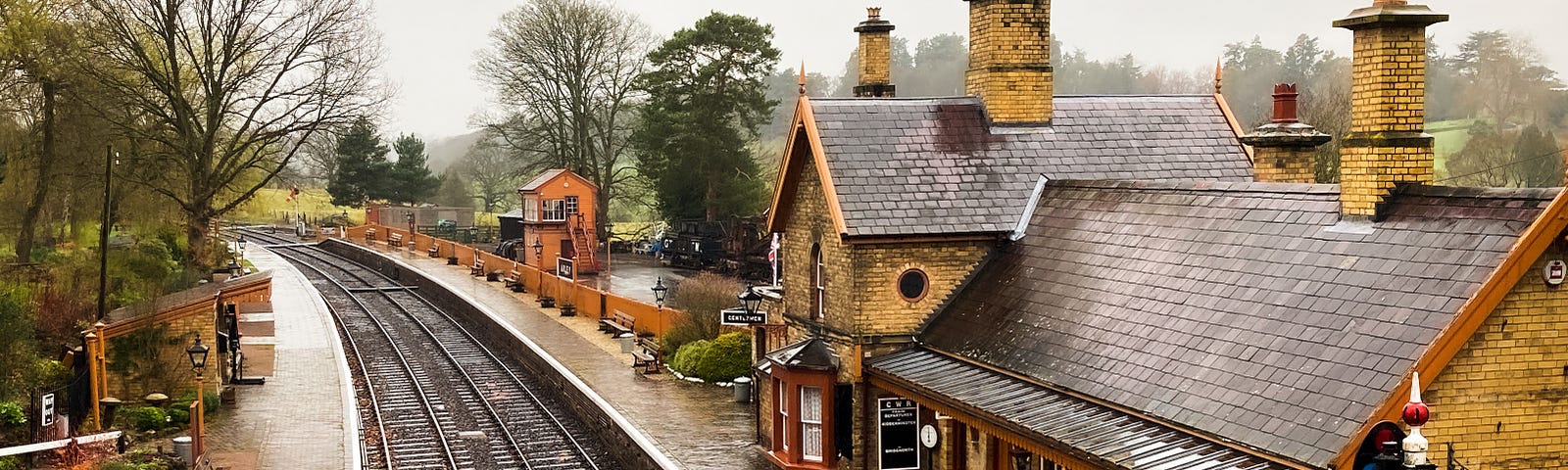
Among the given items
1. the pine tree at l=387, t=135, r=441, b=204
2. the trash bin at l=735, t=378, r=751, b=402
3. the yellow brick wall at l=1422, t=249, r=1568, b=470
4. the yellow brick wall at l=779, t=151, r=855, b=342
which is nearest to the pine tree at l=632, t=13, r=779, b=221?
the pine tree at l=387, t=135, r=441, b=204

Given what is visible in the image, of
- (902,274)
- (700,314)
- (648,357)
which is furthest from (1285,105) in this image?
(700,314)

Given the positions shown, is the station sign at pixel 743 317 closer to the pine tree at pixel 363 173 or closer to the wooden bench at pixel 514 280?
the wooden bench at pixel 514 280

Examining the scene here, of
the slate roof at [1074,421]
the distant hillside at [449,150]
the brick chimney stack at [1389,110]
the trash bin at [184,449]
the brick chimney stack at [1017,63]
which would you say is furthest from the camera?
the distant hillside at [449,150]

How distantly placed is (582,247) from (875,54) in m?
31.9

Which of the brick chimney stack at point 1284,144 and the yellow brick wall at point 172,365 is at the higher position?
the brick chimney stack at point 1284,144

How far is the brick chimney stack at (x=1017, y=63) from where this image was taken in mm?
19531

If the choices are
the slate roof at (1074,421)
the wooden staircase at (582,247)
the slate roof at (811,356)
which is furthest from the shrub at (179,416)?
the wooden staircase at (582,247)

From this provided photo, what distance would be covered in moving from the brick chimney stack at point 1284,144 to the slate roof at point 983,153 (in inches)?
10.6

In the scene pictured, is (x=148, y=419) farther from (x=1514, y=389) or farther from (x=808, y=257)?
(x=1514, y=389)

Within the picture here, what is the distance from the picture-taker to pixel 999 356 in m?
15.3

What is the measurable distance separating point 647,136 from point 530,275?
13.3 metres

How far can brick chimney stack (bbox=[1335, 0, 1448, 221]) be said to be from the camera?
12141 millimetres

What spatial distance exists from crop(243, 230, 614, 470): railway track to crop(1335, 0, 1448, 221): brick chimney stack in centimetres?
1357

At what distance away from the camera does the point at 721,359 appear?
1102 inches
